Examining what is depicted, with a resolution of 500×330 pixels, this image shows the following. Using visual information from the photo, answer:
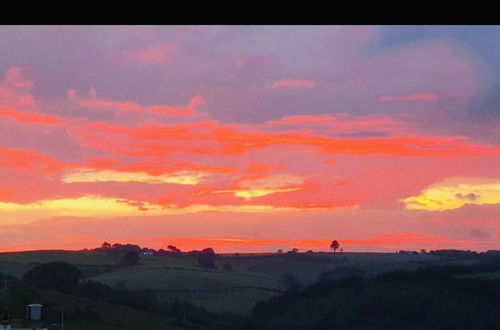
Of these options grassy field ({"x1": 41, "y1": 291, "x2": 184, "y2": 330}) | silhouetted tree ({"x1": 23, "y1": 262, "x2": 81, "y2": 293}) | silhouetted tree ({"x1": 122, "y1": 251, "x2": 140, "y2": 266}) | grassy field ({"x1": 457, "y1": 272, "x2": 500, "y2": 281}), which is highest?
silhouetted tree ({"x1": 122, "y1": 251, "x2": 140, "y2": 266})

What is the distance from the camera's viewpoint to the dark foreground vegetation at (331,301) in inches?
1922

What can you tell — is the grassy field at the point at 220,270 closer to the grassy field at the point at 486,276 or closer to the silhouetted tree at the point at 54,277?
the silhouetted tree at the point at 54,277

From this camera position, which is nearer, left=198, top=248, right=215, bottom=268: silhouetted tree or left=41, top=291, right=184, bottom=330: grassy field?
left=41, top=291, right=184, bottom=330: grassy field

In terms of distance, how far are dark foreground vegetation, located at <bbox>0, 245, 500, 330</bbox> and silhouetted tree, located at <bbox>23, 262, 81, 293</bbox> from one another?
0.06m

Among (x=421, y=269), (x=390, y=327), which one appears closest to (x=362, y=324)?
(x=390, y=327)

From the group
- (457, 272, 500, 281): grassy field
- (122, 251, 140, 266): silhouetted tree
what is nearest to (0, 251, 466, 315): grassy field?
(122, 251, 140, 266): silhouetted tree

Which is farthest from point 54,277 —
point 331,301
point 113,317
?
point 331,301

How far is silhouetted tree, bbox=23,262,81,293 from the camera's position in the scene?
5297 cm

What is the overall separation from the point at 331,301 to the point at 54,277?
1490cm

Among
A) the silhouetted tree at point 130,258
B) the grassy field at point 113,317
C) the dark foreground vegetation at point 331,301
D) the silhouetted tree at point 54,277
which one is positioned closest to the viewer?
the grassy field at point 113,317

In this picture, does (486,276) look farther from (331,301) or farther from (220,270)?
Answer: (220,270)

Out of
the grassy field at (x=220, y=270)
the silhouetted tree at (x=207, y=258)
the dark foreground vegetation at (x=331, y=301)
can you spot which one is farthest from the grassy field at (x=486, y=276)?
the silhouetted tree at (x=207, y=258)

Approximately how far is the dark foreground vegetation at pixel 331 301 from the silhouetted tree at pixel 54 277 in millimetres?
55

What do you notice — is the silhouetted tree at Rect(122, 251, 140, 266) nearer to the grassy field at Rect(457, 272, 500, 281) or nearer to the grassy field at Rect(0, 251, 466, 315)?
the grassy field at Rect(0, 251, 466, 315)
